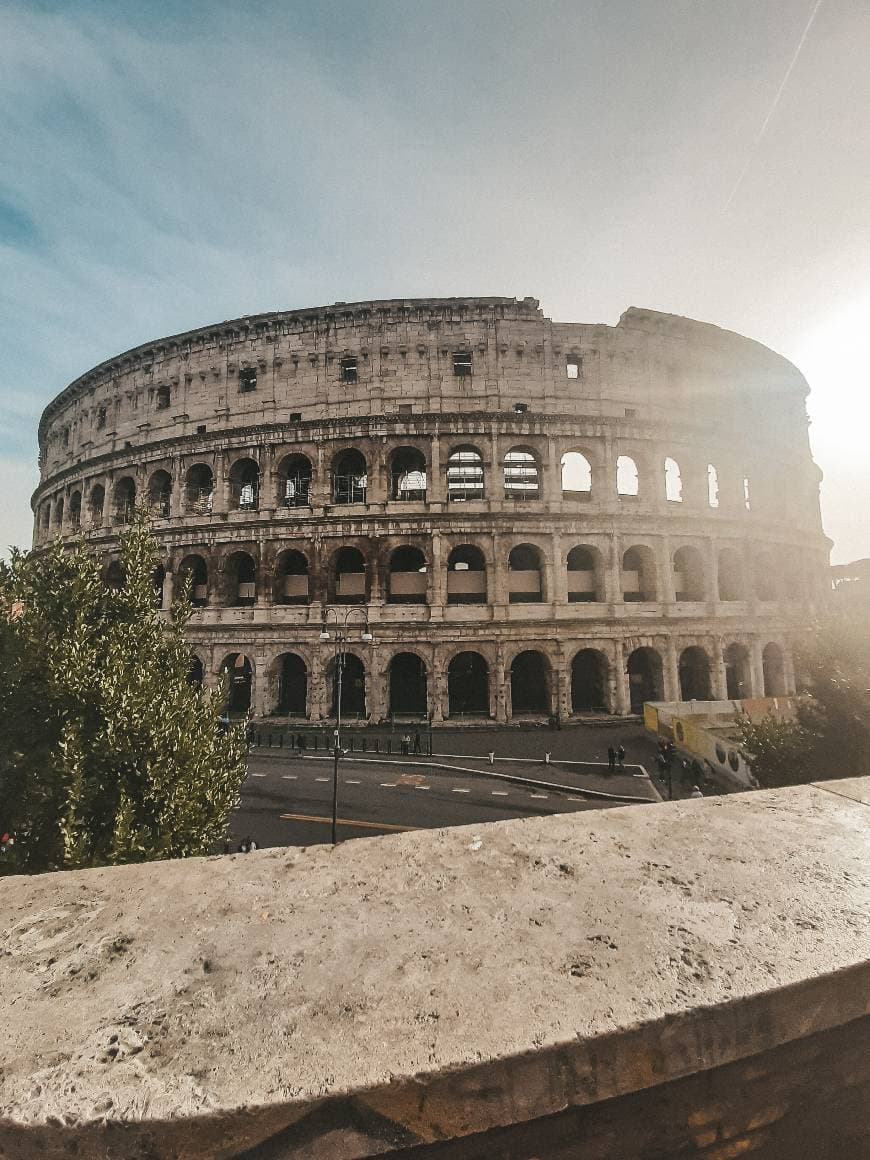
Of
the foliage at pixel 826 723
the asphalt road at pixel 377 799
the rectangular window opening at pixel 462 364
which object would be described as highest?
the rectangular window opening at pixel 462 364

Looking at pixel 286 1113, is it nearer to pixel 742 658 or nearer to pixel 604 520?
pixel 604 520

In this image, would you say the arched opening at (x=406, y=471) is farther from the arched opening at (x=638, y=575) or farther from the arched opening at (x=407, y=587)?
the arched opening at (x=638, y=575)

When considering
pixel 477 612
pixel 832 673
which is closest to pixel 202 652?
pixel 477 612

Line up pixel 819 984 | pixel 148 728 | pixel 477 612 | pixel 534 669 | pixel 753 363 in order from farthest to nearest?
1. pixel 753 363
2. pixel 534 669
3. pixel 477 612
4. pixel 148 728
5. pixel 819 984

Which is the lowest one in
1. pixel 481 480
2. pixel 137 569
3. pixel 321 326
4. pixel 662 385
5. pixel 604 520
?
pixel 137 569

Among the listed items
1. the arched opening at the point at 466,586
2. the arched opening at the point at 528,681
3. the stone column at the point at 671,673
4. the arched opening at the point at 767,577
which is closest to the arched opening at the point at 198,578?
the arched opening at the point at 466,586

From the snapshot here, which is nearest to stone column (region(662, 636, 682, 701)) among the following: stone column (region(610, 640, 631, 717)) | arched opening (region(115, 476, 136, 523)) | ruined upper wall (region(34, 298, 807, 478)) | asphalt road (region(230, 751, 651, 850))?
stone column (region(610, 640, 631, 717))

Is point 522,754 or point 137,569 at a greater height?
point 137,569
